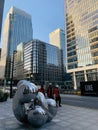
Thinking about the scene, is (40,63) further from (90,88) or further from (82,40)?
(90,88)

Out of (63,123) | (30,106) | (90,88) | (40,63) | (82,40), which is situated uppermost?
(82,40)

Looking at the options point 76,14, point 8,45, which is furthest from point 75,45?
point 8,45

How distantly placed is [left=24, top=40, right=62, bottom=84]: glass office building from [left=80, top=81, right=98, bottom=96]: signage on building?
70977 millimetres

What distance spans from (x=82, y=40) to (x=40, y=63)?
49780 mm

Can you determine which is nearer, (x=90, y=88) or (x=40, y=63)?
(x=90, y=88)

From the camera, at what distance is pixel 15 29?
5920 inches

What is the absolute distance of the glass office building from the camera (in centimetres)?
10775

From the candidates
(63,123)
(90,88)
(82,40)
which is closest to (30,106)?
(63,123)

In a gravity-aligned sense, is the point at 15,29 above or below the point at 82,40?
above

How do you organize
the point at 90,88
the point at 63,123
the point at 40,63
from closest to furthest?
the point at 63,123
the point at 90,88
the point at 40,63

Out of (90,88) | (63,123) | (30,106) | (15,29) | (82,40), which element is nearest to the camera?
(30,106)

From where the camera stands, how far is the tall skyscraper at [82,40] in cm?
6063

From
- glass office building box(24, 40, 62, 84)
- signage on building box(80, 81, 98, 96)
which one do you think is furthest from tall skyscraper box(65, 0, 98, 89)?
glass office building box(24, 40, 62, 84)

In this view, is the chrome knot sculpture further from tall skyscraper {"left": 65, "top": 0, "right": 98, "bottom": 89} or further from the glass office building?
the glass office building
